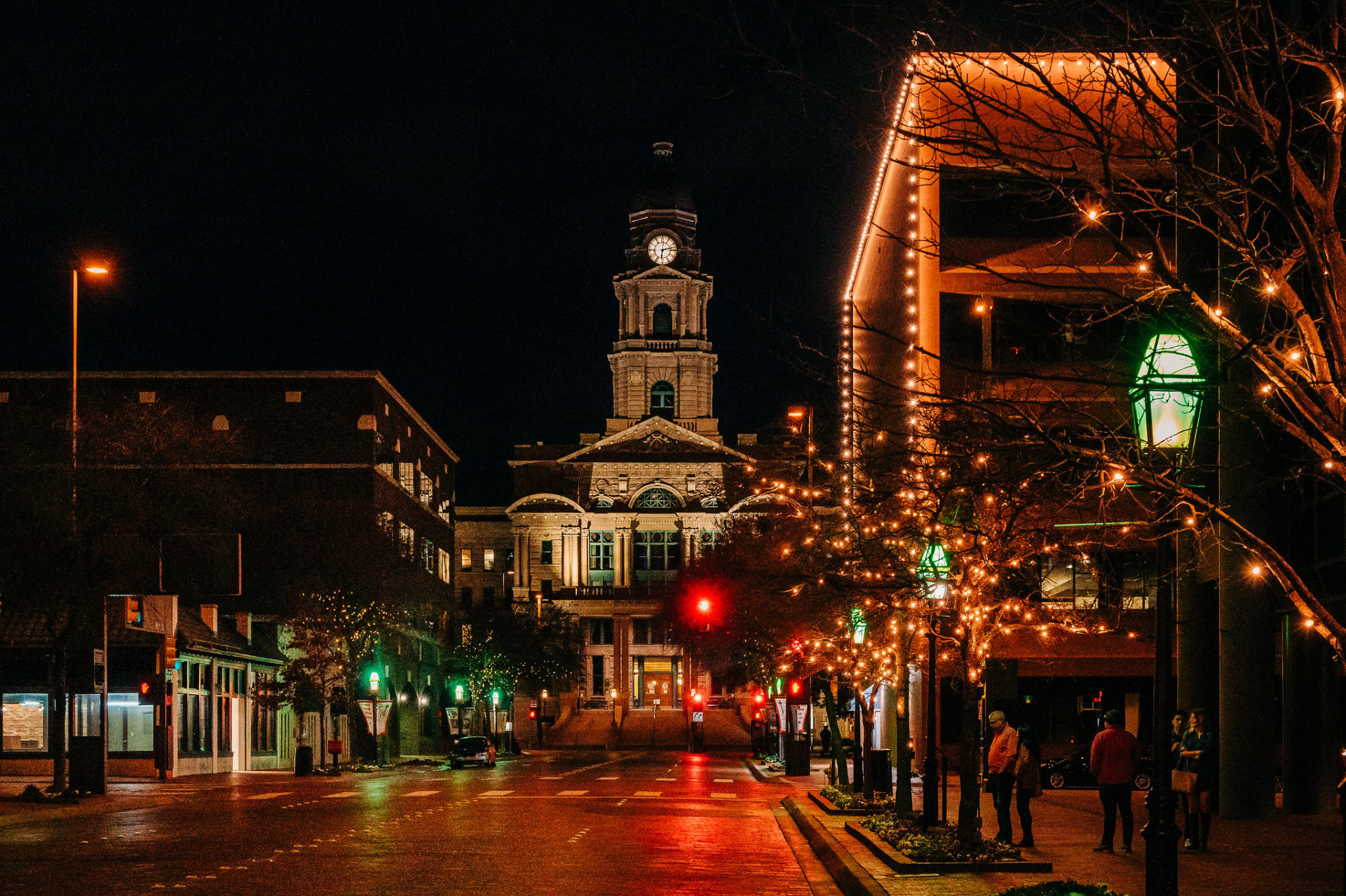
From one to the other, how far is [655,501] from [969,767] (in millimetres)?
90160

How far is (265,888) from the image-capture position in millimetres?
14758

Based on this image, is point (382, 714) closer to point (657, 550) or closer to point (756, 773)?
point (756, 773)

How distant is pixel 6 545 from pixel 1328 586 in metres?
24.3

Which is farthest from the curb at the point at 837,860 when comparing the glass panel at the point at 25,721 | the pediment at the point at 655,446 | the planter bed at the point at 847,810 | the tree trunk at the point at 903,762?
the pediment at the point at 655,446

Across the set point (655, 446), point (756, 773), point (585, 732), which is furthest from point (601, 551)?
point (756, 773)

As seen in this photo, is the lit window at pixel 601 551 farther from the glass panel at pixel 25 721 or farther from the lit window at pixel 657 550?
the glass panel at pixel 25 721

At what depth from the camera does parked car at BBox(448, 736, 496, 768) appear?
55.0 m

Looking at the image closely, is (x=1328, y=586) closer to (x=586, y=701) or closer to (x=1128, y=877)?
(x=1128, y=877)

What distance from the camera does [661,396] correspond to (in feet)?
375

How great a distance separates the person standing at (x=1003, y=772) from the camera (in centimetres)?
1873

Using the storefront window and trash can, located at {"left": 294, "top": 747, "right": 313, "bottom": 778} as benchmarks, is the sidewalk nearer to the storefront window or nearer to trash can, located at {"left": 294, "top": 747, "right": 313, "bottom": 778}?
trash can, located at {"left": 294, "top": 747, "right": 313, "bottom": 778}

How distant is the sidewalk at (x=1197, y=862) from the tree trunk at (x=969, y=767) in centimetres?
96

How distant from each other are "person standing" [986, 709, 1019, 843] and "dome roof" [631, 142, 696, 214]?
9801cm

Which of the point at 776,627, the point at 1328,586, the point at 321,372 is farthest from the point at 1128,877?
the point at 321,372
